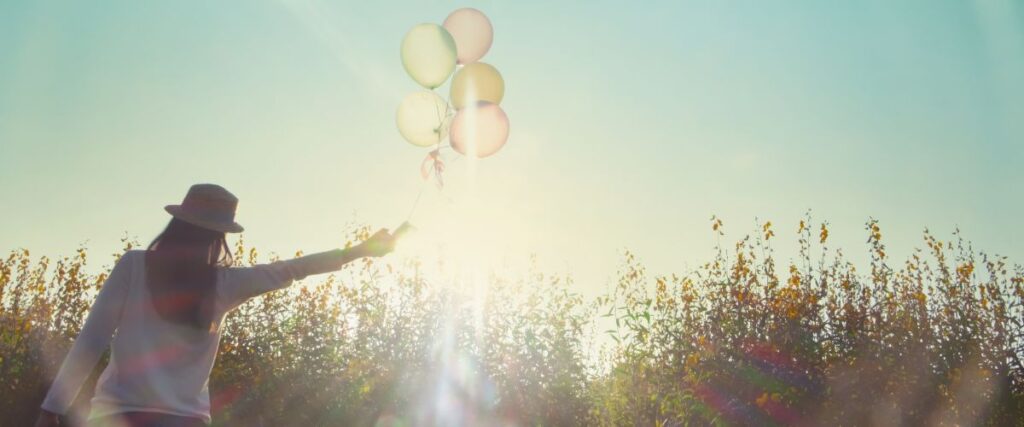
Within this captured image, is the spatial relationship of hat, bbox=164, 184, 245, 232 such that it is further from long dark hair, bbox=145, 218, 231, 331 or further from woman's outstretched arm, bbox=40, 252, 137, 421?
woman's outstretched arm, bbox=40, 252, 137, 421

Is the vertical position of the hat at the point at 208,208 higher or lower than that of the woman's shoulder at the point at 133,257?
higher

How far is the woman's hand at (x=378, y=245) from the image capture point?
248 centimetres

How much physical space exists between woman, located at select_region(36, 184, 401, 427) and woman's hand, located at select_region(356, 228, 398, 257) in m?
0.46

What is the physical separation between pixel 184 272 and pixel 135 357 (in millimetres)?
302

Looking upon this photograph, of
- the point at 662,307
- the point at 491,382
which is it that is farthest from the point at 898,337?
the point at 491,382

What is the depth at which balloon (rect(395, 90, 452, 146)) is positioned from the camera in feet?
13.4

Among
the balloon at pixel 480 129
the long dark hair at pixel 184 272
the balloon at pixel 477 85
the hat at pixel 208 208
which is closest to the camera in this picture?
the long dark hair at pixel 184 272

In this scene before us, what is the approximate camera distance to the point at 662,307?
671cm

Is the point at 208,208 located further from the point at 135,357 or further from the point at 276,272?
the point at 135,357

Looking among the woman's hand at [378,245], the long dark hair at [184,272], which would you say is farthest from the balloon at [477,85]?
the long dark hair at [184,272]

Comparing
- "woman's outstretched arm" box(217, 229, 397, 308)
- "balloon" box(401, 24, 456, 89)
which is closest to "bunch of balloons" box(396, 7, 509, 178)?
"balloon" box(401, 24, 456, 89)

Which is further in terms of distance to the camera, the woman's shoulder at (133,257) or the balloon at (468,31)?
the balloon at (468,31)

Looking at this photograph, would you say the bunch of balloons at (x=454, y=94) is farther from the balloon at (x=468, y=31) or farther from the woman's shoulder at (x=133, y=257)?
the woman's shoulder at (x=133, y=257)

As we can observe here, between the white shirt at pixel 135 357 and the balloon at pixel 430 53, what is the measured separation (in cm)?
228
